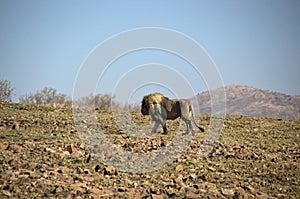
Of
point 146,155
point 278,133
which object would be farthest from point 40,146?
point 278,133

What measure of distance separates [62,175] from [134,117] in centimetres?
1107

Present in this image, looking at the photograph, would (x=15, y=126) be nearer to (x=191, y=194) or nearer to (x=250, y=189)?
(x=191, y=194)

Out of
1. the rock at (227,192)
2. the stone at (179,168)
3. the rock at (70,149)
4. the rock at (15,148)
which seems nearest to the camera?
the rock at (227,192)

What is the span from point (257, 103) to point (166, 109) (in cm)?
6065

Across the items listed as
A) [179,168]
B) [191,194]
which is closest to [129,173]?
[179,168]

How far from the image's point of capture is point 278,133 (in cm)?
1919

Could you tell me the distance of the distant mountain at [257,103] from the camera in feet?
227

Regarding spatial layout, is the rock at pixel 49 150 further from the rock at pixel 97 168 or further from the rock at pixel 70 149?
the rock at pixel 97 168

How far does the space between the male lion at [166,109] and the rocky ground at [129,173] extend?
103cm

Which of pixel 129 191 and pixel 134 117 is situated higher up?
pixel 134 117

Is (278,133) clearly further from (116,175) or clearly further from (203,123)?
(116,175)

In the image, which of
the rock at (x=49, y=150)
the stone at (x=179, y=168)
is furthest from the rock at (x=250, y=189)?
the rock at (x=49, y=150)

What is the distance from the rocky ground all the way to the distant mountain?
179ft

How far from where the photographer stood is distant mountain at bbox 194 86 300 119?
6933cm
